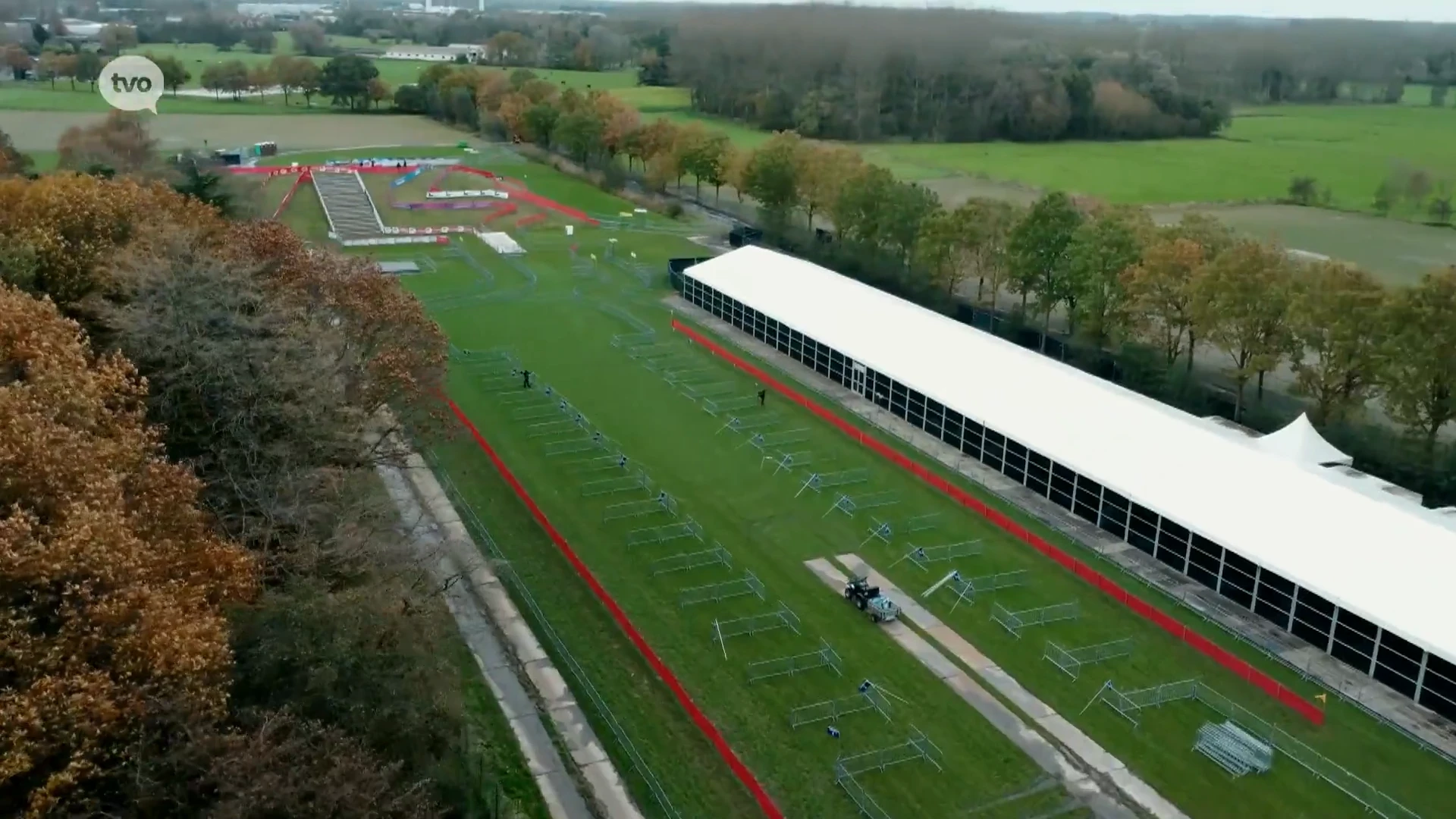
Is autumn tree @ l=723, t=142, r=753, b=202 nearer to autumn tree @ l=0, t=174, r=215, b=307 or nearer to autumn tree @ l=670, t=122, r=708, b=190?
autumn tree @ l=670, t=122, r=708, b=190

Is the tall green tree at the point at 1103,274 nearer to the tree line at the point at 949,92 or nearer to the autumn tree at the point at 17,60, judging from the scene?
the tree line at the point at 949,92

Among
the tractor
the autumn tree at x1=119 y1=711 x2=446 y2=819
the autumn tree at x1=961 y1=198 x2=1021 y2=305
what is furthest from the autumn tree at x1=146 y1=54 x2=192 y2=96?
the autumn tree at x1=119 y1=711 x2=446 y2=819

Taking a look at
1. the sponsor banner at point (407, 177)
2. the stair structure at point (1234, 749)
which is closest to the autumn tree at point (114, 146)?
the sponsor banner at point (407, 177)

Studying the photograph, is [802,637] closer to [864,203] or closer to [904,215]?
[904,215]

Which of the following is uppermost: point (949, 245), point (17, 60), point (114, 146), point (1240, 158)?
point (17, 60)

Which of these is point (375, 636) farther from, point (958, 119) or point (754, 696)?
point (958, 119)

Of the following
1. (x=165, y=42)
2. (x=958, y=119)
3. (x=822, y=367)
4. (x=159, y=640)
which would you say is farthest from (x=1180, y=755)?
(x=165, y=42)

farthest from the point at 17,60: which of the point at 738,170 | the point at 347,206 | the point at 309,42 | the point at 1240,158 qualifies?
the point at 1240,158
